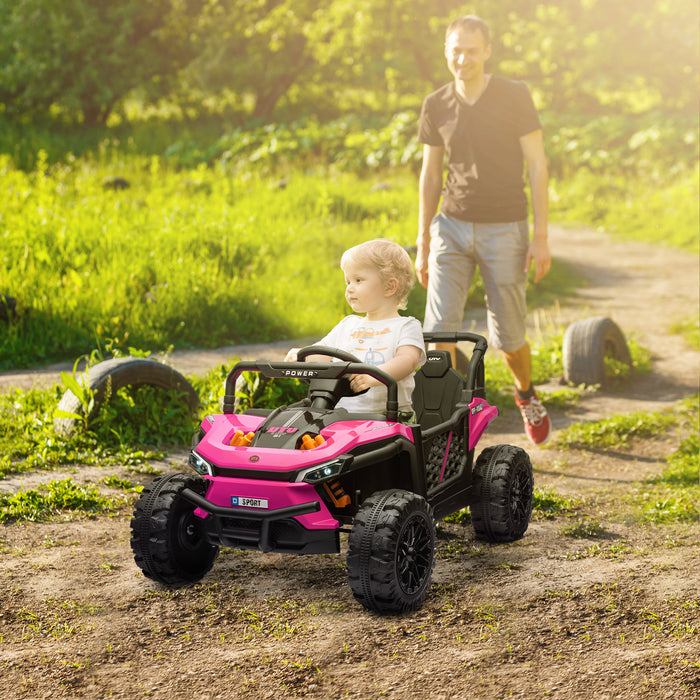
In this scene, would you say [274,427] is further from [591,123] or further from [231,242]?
[591,123]

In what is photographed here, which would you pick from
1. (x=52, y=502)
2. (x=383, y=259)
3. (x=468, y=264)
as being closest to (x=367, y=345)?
(x=383, y=259)

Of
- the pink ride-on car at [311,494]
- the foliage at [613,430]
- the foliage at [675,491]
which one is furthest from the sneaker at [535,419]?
the pink ride-on car at [311,494]

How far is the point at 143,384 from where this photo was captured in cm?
→ 591

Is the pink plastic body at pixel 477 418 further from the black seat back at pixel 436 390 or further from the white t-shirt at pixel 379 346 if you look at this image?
the white t-shirt at pixel 379 346

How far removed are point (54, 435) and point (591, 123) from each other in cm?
1584

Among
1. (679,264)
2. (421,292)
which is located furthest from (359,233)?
(679,264)

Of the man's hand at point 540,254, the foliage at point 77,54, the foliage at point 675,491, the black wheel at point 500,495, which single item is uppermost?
the foliage at point 77,54

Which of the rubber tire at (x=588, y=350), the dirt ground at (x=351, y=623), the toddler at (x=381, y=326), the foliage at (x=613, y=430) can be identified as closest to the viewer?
the dirt ground at (x=351, y=623)

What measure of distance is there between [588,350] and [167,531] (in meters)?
4.69

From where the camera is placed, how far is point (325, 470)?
3283 millimetres

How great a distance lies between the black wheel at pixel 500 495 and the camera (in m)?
4.17

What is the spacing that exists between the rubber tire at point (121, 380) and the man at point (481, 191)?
1.58m

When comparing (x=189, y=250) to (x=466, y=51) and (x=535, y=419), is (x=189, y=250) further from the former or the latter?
(x=466, y=51)

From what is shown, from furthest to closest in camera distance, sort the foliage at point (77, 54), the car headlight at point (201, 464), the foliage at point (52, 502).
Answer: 1. the foliage at point (77, 54)
2. the foliage at point (52, 502)
3. the car headlight at point (201, 464)
